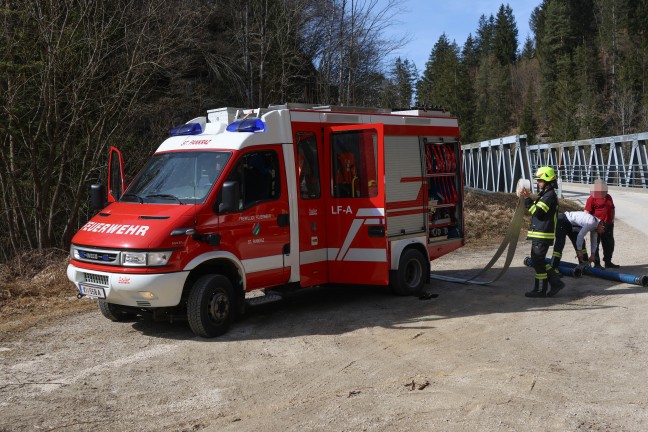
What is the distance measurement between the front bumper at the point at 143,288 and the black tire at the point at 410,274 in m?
3.38

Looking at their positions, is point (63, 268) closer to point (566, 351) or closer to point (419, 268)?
point (419, 268)

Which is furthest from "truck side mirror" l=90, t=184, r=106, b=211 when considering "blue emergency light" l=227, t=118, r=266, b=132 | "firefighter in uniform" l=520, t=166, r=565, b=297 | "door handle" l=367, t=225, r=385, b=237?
"firefighter in uniform" l=520, t=166, r=565, b=297

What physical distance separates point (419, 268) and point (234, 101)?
575 inches

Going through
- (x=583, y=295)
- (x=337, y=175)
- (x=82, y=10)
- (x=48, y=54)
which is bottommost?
(x=583, y=295)

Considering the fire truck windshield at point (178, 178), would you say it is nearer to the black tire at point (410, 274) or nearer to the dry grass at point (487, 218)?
the black tire at point (410, 274)

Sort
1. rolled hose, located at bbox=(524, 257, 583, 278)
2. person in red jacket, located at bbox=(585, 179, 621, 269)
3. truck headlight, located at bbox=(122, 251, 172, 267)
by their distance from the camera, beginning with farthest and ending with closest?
person in red jacket, located at bbox=(585, 179, 621, 269) → rolled hose, located at bbox=(524, 257, 583, 278) → truck headlight, located at bbox=(122, 251, 172, 267)

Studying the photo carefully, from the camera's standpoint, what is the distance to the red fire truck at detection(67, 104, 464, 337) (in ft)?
22.2

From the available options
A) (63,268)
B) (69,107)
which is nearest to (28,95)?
(69,107)

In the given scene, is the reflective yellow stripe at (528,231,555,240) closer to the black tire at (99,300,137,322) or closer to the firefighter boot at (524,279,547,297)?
the firefighter boot at (524,279,547,297)

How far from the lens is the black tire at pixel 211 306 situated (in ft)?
22.7

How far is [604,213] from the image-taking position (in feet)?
37.3

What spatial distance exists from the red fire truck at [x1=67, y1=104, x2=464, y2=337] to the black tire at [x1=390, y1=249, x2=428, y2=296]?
0.7 inches

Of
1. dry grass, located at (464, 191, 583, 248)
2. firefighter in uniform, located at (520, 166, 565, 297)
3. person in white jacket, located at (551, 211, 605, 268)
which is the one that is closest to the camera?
firefighter in uniform, located at (520, 166, 565, 297)

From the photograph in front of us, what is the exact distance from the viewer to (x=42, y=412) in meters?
5.11
